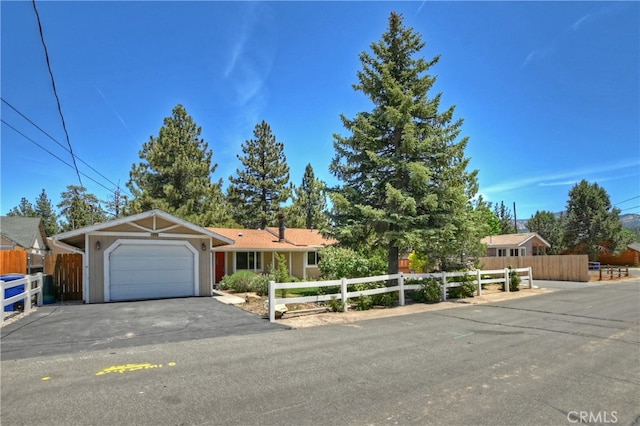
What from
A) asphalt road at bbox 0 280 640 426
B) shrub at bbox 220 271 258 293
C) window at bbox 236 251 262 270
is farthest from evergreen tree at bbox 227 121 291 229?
asphalt road at bbox 0 280 640 426

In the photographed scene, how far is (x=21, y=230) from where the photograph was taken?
30812mm

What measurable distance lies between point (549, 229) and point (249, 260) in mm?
56318

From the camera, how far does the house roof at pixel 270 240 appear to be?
76.3 feet

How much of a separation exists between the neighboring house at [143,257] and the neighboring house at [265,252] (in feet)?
18.5

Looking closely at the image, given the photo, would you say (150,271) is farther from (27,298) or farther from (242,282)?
(242,282)

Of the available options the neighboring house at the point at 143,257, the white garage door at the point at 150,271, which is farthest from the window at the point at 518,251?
the white garage door at the point at 150,271

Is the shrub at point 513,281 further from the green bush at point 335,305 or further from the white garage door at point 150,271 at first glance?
the white garage door at point 150,271

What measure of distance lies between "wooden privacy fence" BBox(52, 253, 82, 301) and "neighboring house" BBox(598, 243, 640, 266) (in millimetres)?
59355

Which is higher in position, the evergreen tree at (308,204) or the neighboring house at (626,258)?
the evergreen tree at (308,204)

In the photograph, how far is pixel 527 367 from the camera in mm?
5949

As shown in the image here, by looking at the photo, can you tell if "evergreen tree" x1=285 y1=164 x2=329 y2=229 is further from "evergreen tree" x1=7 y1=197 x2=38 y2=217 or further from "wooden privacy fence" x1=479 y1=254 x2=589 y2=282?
"evergreen tree" x1=7 y1=197 x2=38 y2=217

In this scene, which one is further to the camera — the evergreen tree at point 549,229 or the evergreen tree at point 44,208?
the evergreen tree at point 44,208

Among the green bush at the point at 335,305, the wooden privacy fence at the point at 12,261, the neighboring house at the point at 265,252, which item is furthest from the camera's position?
the neighboring house at the point at 265,252

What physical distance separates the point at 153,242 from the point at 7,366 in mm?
9546
